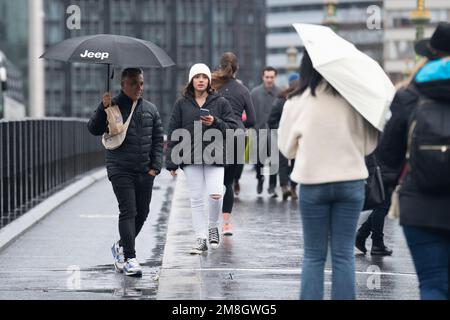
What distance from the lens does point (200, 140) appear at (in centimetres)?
1079

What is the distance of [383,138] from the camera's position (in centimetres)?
639

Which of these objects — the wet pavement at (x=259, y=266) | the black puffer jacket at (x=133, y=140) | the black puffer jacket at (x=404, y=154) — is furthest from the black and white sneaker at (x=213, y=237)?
the black puffer jacket at (x=404, y=154)

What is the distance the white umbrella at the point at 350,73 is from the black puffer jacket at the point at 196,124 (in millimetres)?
3839

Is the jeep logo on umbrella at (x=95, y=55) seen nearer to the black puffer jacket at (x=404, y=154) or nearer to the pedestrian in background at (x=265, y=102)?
the black puffer jacket at (x=404, y=154)

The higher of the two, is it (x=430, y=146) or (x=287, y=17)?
(x=287, y=17)

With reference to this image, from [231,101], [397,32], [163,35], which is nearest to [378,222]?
[231,101]

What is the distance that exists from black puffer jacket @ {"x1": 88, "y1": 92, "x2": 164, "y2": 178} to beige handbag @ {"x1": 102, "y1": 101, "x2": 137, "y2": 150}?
0.05 m

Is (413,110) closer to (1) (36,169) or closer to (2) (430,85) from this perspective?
(2) (430,85)

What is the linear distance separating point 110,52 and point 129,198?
3.64ft

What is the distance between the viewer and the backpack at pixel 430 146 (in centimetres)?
604

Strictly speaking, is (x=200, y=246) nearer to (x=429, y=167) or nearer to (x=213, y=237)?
(x=213, y=237)

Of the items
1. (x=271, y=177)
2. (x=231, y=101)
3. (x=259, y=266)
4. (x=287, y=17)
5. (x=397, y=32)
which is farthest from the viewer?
(x=287, y=17)

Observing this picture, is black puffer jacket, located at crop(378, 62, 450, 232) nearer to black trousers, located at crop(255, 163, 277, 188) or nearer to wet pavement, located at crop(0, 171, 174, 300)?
wet pavement, located at crop(0, 171, 174, 300)

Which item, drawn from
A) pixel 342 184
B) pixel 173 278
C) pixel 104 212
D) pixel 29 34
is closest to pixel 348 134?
pixel 342 184
